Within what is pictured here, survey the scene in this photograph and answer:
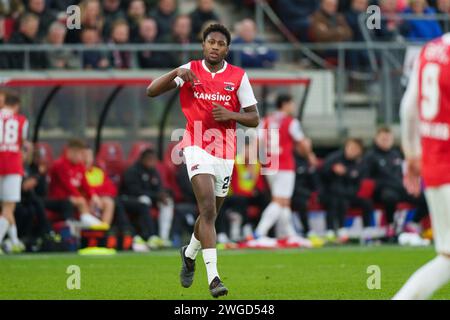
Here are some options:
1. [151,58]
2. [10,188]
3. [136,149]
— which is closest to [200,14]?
[151,58]

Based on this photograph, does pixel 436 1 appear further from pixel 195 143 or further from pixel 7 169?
pixel 195 143

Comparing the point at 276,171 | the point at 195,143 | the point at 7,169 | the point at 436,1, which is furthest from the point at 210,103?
the point at 436,1

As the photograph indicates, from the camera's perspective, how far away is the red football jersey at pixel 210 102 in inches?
502

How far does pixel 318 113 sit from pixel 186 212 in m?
4.05

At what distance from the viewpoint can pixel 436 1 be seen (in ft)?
92.1

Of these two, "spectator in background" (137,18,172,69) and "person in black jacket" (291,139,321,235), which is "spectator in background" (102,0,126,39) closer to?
"spectator in background" (137,18,172,69)

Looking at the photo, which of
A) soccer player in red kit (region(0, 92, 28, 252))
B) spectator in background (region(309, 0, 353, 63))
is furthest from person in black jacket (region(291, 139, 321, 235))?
soccer player in red kit (region(0, 92, 28, 252))

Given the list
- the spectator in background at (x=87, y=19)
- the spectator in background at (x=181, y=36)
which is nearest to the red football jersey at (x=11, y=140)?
the spectator in background at (x=87, y=19)

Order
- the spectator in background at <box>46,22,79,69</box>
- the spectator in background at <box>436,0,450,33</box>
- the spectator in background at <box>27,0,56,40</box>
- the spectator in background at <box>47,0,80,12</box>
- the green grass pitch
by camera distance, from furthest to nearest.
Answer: the spectator in background at <box>436,0,450,33</box> → the spectator in background at <box>47,0,80,12</box> → the spectator in background at <box>27,0,56,40</box> → the spectator in background at <box>46,22,79,69</box> → the green grass pitch

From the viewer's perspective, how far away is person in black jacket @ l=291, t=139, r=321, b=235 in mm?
23266

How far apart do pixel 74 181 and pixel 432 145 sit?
12.9 meters

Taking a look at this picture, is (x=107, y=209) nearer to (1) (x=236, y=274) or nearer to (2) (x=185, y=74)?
(1) (x=236, y=274)

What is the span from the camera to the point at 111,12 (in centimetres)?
2516

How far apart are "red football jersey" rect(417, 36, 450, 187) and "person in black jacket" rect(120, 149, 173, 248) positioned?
13.0 metres
